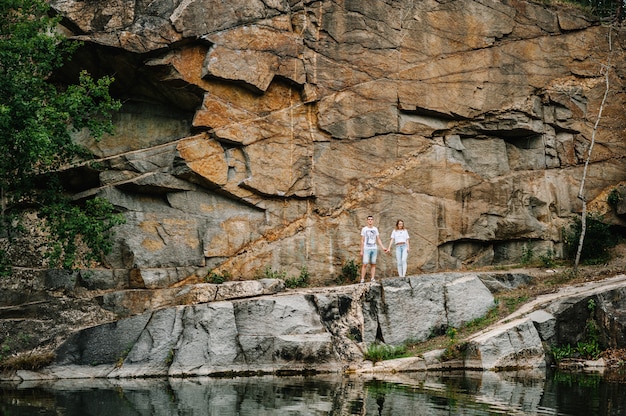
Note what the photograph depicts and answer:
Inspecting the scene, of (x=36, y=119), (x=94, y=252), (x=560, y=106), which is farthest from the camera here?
(x=560, y=106)

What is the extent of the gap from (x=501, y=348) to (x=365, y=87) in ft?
34.2

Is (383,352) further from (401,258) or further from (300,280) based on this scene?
(300,280)

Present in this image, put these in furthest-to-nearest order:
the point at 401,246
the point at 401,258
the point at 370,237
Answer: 1. the point at 401,246
2. the point at 401,258
3. the point at 370,237

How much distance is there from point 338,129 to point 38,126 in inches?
403

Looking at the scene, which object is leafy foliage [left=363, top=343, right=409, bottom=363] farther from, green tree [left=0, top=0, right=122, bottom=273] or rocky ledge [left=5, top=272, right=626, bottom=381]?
green tree [left=0, top=0, right=122, bottom=273]

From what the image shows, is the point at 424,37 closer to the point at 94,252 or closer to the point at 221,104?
the point at 221,104

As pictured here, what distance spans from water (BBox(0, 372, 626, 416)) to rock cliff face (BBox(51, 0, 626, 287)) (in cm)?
627

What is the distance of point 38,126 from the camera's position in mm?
18562

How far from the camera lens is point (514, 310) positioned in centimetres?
2106

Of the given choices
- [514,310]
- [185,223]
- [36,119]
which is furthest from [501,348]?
[36,119]

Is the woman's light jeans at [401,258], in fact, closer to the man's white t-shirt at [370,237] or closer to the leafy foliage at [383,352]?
the man's white t-shirt at [370,237]

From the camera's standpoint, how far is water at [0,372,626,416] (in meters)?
13.6

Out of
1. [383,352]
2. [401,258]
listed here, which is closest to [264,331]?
[383,352]

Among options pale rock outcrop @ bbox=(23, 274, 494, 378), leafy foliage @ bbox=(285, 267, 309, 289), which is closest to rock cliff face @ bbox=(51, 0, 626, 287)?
leafy foliage @ bbox=(285, 267, 309, 289)
